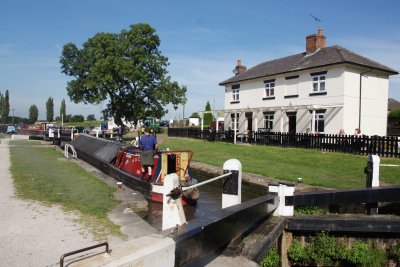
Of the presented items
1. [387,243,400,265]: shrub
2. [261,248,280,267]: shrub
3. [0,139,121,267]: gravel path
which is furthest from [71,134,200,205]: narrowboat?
[387,243,400,265]: shrub

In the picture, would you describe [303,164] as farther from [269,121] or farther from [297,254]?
[269,121]

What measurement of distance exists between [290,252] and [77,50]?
52.7 m

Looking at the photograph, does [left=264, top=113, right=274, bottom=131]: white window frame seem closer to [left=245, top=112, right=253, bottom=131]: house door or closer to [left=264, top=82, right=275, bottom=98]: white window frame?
[left=264, top=82, right=275, bottom=98]: white window frame

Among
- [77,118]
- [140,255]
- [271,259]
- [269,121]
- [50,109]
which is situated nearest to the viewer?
[140,255]

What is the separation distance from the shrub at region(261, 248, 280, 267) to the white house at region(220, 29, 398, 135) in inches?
777

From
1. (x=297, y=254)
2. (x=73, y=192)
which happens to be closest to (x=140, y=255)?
(x=297, y=254)

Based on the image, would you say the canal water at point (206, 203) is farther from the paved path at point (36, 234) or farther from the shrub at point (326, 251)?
the shrub at point (326, 251)

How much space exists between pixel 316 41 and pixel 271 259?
25595 mm

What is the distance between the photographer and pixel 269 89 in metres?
29.8

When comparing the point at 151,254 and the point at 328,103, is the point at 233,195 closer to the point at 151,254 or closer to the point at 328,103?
the point at 151,254

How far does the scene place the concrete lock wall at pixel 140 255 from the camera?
2.48 metres

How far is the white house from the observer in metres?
24.3

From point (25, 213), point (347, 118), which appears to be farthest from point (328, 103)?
point (25, 213)

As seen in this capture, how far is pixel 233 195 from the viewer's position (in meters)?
5.77
